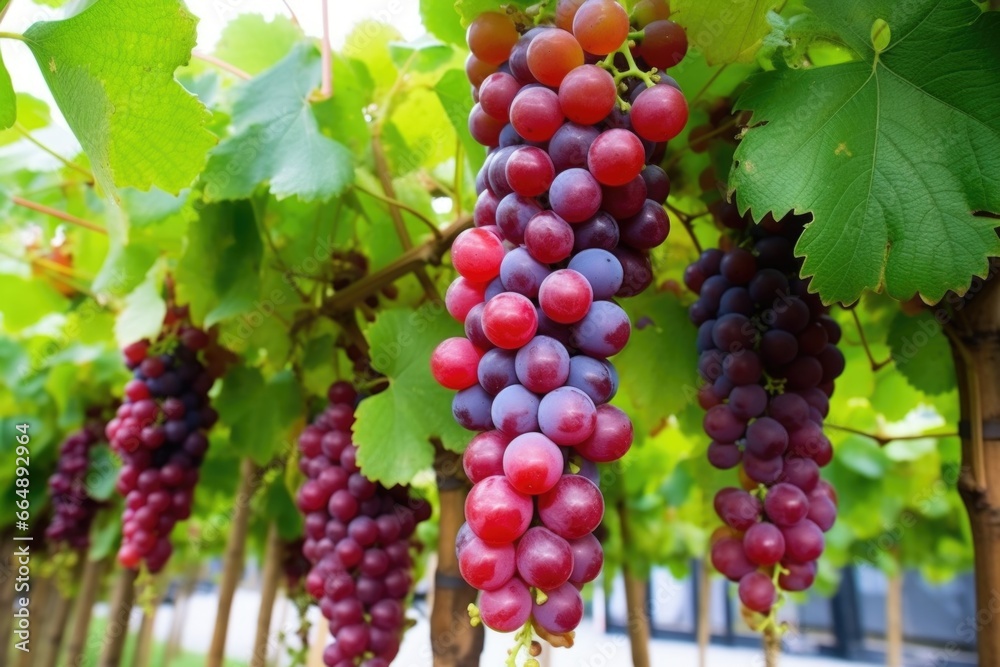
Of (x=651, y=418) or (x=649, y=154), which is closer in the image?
(x=649, y=154)

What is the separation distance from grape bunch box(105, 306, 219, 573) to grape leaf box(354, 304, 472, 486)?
0.51m

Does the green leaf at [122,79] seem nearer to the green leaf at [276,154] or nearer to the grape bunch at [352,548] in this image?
the green leaf at [276,154]

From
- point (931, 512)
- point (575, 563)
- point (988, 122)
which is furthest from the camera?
point (931, 512)

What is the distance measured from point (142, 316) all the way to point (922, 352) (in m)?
1.14

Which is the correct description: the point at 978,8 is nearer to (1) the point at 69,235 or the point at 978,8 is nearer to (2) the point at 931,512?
(1) the point at 69,235

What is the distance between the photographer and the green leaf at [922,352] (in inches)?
34.7

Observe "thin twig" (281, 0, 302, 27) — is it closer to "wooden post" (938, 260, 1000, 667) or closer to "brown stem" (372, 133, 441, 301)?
"brown stem" (372, 133, 441, 301)

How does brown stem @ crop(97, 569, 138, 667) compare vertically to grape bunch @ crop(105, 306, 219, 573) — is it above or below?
below

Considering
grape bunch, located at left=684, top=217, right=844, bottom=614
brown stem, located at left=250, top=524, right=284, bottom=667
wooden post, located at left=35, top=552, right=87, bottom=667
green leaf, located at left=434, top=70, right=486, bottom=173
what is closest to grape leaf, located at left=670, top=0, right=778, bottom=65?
grape bunch, located at left=684, top=217, right=844, bottom=614

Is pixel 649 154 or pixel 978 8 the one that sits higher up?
pixel 978 8

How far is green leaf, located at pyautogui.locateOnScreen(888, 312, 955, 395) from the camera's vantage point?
2.89ft

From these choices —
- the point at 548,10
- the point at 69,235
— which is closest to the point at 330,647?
the point at 548,10

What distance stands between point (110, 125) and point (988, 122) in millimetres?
732

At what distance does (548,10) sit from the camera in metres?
0.61
